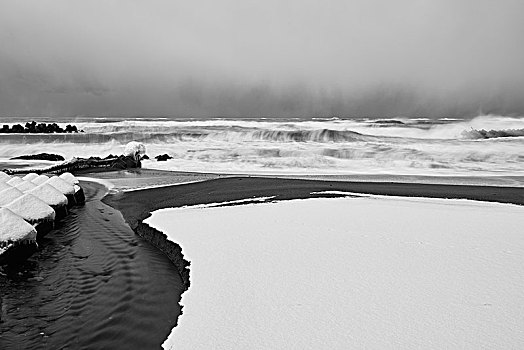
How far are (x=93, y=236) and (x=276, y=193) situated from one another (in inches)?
183

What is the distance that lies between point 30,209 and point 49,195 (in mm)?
1427

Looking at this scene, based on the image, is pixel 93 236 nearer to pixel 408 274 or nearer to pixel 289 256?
pixel 289 256

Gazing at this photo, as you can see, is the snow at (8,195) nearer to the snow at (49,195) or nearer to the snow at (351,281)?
the snow at (49,195)

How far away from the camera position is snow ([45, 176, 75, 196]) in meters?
9.26

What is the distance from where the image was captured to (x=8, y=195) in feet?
23.8

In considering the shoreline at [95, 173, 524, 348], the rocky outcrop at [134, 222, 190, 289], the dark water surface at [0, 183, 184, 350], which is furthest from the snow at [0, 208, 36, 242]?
the shoreline at [95, 173, 524, 348]

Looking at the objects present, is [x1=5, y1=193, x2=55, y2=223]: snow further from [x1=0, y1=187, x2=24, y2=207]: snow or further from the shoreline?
the shoreline

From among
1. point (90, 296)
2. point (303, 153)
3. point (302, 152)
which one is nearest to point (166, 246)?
point (90, 296)

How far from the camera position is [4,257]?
17.9 ft

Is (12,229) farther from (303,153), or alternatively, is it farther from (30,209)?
(303,153)

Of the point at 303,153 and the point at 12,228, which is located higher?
the point at 12,228

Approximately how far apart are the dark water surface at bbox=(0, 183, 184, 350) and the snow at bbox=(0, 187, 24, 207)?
83cm

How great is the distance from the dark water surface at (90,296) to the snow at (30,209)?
368 millimetres

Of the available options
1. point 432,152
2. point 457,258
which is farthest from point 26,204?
point 432,152
